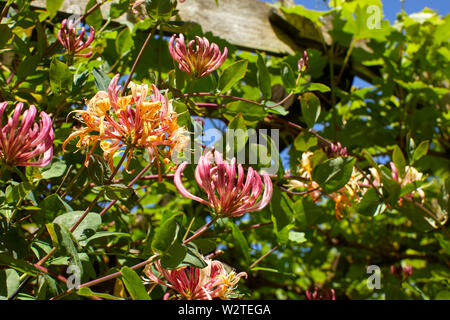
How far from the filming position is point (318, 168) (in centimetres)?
82

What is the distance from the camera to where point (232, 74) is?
0.82 metres

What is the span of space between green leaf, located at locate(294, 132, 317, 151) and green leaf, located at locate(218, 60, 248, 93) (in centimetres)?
23

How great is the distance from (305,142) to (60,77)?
1.67ft

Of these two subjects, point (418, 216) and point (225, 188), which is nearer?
point (225, 188)

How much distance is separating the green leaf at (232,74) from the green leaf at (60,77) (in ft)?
0.86

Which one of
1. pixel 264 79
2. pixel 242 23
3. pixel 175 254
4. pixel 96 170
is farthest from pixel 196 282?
pixel 242 23

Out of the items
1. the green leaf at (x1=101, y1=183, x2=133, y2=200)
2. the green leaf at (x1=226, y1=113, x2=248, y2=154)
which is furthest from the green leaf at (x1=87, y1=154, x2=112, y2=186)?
the green leaf at (x1=226, y1=113, x2=248, y2=154)

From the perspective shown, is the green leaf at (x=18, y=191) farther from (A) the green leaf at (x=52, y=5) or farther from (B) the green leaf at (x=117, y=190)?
(A) the green leaf at (x=52, y=5)

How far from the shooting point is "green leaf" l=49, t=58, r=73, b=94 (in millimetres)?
729

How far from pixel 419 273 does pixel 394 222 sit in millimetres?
629

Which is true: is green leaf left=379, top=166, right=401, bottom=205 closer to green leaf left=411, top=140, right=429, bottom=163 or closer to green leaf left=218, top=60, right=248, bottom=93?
green leaf left=411, top=140, right=429, bottom=163

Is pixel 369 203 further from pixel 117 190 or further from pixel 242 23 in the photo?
pixel 242 23
